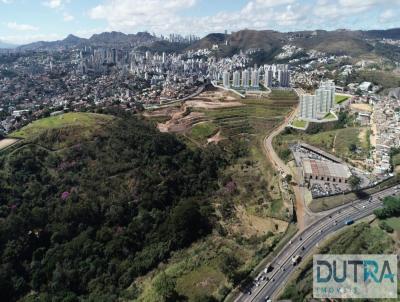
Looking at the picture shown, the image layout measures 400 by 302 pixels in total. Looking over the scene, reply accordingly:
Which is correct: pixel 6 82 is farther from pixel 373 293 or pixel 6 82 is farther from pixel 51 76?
pixel 373 293

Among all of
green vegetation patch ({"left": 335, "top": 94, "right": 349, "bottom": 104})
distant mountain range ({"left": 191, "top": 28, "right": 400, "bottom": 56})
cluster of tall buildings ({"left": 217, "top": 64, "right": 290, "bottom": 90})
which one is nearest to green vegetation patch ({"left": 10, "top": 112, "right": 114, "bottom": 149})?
cluster of tall buildings ({"left": 217, "top": 64, "right": 290, "bottom": 90})

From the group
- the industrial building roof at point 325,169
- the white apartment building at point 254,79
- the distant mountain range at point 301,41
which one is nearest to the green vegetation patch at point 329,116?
the industrial building roof at point 325,169

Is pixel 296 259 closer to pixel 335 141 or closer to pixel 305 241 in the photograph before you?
pixel 305 241

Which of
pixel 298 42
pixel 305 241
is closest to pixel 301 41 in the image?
pixel 298 42

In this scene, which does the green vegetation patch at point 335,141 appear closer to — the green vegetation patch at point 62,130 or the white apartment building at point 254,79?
the green vegetation patch at point 62,130

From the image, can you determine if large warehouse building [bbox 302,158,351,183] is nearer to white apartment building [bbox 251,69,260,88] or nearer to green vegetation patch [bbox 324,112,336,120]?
green vegetation patch [bbox 324,112,336,120]
